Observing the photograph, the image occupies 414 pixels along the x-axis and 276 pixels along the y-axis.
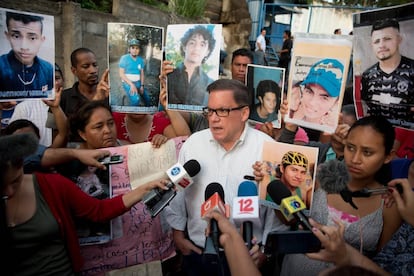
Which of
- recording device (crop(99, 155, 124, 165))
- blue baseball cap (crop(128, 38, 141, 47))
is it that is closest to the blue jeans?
blue baseball cap (crop(128, 38, 141, 47))

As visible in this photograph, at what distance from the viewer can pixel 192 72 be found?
2.64 m

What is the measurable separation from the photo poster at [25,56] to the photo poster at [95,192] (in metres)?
0.72

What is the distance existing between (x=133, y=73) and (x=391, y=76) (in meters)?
1.86

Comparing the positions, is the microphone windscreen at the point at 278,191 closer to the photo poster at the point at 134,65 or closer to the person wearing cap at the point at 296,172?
the person wearing cap at the point at 296,172

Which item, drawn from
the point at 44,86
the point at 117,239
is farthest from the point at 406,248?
the point at 44,86

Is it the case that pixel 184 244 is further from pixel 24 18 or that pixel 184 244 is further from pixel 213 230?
pixel 24 18

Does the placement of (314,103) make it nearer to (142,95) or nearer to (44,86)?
(142,95)

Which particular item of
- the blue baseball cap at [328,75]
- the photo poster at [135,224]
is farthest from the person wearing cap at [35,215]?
the blue baseball cap at [328,75]

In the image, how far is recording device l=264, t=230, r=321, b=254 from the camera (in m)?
1.37

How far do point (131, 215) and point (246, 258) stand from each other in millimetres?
1393

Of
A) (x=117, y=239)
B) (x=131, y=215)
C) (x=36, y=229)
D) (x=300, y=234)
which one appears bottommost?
(x=117, y=239)

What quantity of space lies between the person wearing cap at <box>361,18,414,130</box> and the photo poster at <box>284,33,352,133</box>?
0.17 m

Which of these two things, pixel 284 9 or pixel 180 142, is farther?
pixel 284 9

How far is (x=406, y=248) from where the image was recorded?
1.67 meters
